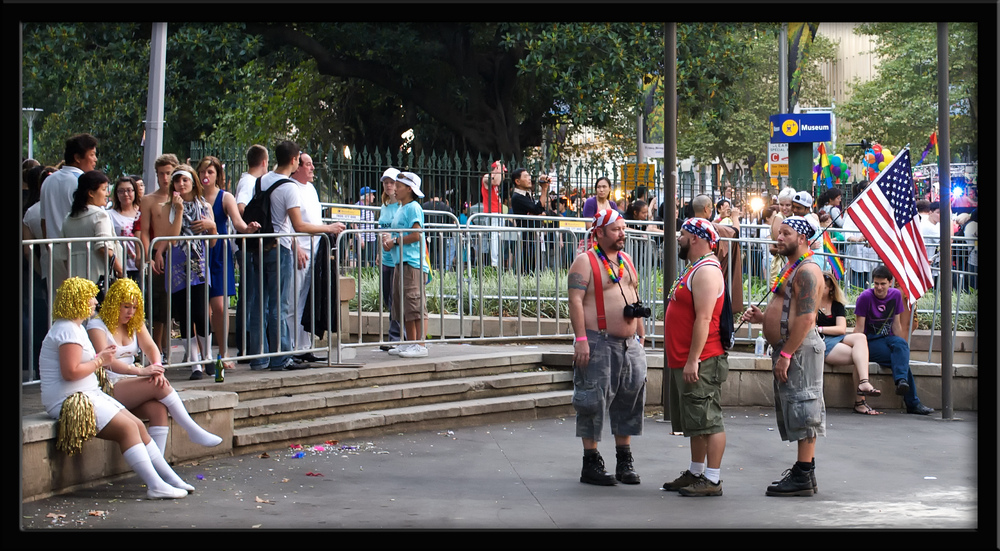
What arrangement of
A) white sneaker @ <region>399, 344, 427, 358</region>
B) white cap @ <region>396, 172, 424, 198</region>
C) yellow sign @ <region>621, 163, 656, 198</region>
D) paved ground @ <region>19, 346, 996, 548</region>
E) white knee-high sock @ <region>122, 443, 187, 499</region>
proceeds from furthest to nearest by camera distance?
yellow sign @ <region>621, 163, 656, 198</region> < white cap @ <region>396, 172, 424, 198</region> < white sneaker @ <region>399, 344, 427, 358</region> < white knee-high sock @ <region>122, 443, 187, 499</region> < paved ground @ <region>19, 346, 996, 548</region>

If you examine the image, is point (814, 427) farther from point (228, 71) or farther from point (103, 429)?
point (228, 71)

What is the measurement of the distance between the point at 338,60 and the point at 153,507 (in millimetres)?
16773

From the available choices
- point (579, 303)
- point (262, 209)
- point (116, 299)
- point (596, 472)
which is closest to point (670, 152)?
point (579, 303)

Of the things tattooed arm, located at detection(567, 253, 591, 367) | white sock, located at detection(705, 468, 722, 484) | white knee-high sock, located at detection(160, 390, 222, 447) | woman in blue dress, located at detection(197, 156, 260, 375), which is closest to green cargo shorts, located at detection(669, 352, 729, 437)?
white sock, located at detection(705, 468, 722, 484)

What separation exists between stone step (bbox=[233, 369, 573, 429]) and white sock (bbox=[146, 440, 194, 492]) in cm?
129

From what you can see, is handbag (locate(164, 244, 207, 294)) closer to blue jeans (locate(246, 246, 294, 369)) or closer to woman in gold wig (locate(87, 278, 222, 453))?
blue jeans (locate(246, 246, 294, 369))

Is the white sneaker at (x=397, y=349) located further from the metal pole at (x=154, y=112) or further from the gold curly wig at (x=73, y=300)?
the gold curly wig at (x=73, y=300)

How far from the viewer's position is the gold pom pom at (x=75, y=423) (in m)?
6.90

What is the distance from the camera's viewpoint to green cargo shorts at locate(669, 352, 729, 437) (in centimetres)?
743

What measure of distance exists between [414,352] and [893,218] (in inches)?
175

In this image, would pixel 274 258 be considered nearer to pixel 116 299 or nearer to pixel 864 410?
pixel 116 299

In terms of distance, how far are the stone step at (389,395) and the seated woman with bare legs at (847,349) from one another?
8.31 ft

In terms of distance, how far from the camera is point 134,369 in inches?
288

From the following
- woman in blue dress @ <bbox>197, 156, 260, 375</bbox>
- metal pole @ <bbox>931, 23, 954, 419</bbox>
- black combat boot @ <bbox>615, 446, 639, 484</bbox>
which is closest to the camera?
black combat boot @ <bbox>615, 446, 639, 484</bbox>
